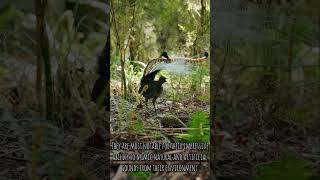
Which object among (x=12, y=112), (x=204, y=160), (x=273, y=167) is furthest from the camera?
(x=12, y=112)

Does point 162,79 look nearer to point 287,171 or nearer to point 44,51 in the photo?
point 44,51

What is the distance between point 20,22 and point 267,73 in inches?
40.5

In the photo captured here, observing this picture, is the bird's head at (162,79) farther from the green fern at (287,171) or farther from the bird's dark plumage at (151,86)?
the green fern at (287,171)

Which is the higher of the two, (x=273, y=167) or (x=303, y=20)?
(x=303, y=20)

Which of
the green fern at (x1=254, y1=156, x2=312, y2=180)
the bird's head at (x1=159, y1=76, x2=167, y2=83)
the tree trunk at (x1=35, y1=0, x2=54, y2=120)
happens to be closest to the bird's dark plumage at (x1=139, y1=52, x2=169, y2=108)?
the bird's head at (x1=159, y1=76, x2=167, y2=83)

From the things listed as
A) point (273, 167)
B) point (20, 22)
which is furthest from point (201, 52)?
point (273, 167)

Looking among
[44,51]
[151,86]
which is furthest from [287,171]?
[44,51]

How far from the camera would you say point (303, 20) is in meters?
1.78

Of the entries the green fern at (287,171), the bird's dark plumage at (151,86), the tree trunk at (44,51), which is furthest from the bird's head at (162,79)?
the green fern at (287,171)

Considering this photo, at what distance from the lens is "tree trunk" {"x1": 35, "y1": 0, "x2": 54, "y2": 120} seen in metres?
1.54

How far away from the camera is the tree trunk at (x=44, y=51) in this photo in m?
1.54

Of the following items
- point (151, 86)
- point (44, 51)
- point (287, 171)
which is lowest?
point (287, 171)

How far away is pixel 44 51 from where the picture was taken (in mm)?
1615

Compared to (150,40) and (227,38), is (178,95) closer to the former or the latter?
(150,40)
